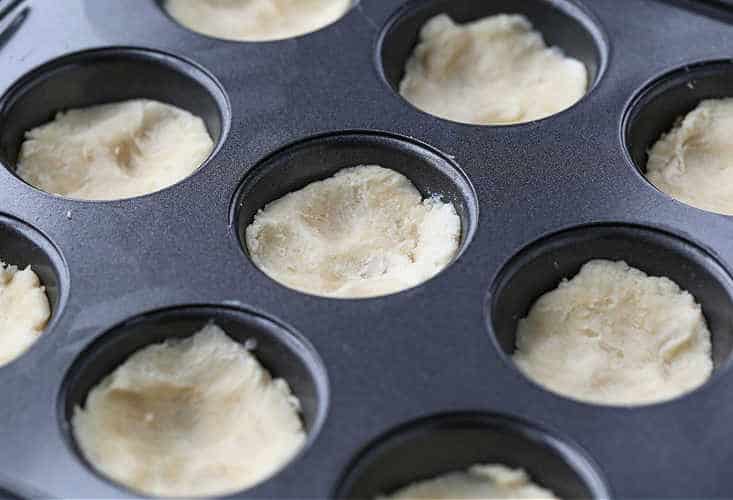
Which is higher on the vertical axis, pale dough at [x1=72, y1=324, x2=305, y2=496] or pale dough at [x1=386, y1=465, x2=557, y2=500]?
pale dough at [x1=72, y1=324, x2=305, y2=496]

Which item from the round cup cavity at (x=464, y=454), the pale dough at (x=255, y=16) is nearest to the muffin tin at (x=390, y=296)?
the round cup cavity at (x=464, y=454)

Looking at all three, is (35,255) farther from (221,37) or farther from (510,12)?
(510,12)

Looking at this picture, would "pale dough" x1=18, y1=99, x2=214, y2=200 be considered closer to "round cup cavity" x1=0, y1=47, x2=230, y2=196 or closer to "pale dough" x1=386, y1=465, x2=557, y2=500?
"round cup cavity" x1=0, y1=47, x2=230, y2=196

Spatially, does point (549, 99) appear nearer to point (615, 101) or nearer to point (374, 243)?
point (615, 101)

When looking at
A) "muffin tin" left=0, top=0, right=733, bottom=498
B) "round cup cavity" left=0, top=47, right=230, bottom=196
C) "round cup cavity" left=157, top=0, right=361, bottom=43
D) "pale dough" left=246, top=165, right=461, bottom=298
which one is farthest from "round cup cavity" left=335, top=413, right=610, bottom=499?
"round cup cavity" left=157, top=0, right=361, bottom=43

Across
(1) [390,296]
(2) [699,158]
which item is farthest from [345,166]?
(2) [699,158]

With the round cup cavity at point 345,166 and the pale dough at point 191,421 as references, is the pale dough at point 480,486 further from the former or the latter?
the round cup cavity at point 345,166

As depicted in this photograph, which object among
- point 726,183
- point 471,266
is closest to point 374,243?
point 471,266
